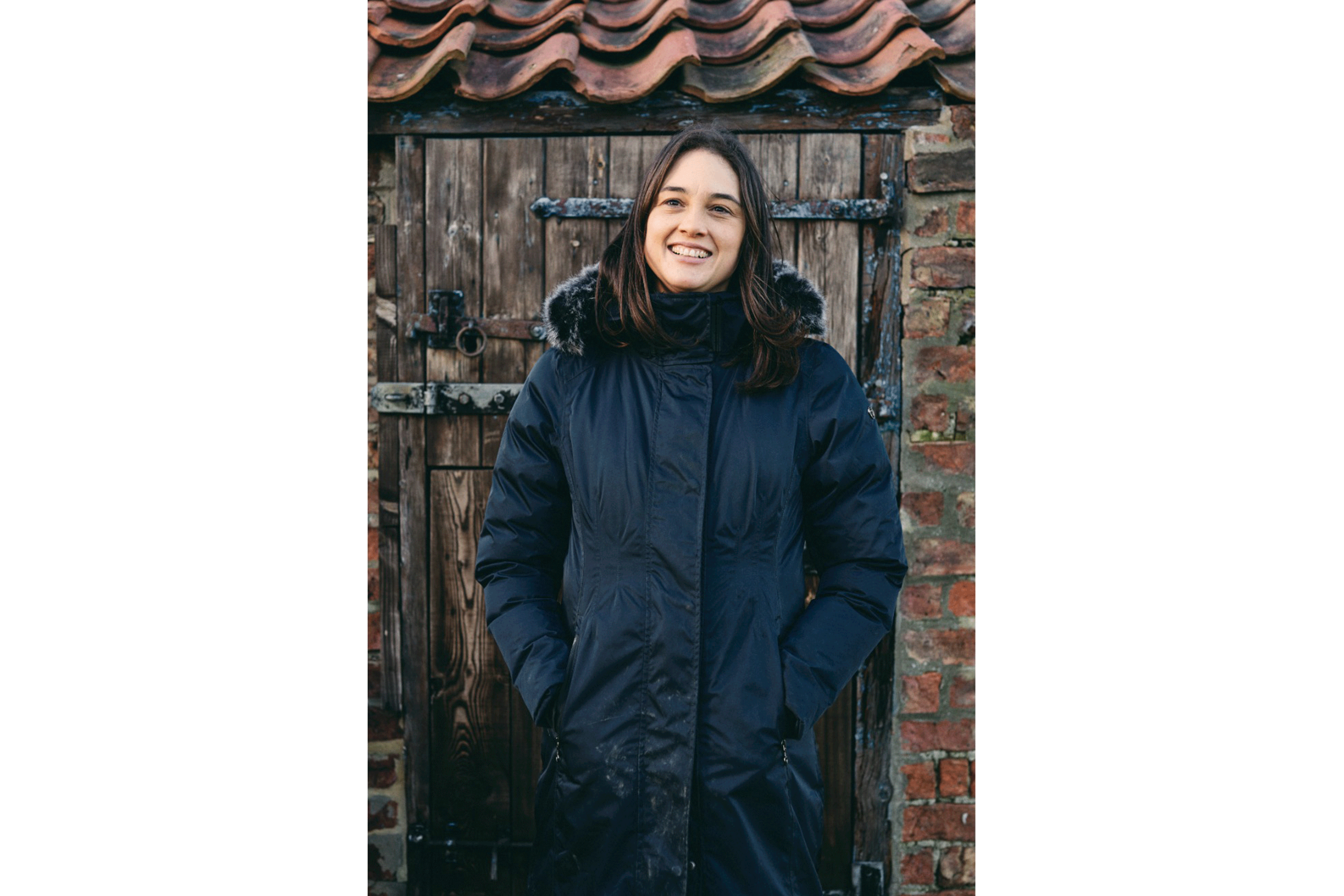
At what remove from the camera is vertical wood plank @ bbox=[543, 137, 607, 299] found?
2.13 meters

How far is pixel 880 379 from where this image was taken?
6.97 ft

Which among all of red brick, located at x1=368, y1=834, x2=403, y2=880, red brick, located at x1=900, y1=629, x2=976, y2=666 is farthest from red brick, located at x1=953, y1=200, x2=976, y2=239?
red brick, located at x1=368, y1=834, x2=403, y2=880

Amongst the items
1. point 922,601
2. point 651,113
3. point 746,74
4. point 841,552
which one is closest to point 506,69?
point 651,113

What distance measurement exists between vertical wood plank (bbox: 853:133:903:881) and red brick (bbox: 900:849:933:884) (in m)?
0.03

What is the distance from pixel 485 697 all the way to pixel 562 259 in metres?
1.04

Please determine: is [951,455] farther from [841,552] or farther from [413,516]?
[413,516]

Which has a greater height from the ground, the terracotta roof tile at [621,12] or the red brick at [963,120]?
the terracotta roof tile at [621,12]

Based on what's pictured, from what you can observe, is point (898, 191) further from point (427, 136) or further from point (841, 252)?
point (427, 136)

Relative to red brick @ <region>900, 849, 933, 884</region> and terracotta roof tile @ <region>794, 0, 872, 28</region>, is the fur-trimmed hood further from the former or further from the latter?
red brick @ <region>900, 849, 933, 884</region>

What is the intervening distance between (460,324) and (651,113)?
0.64 meters

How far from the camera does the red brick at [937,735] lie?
2.17 metres

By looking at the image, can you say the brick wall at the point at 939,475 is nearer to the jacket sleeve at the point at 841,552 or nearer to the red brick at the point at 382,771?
the jacket sleeve at the point at 841,552

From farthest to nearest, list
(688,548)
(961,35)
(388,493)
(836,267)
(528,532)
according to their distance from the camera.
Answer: (388,493), (836,267), (961,35), (528,532), (688,548)

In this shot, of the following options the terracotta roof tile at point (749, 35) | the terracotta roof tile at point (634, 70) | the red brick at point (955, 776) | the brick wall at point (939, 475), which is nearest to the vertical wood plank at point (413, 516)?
the terracotta roof tile at point (634, 70)
